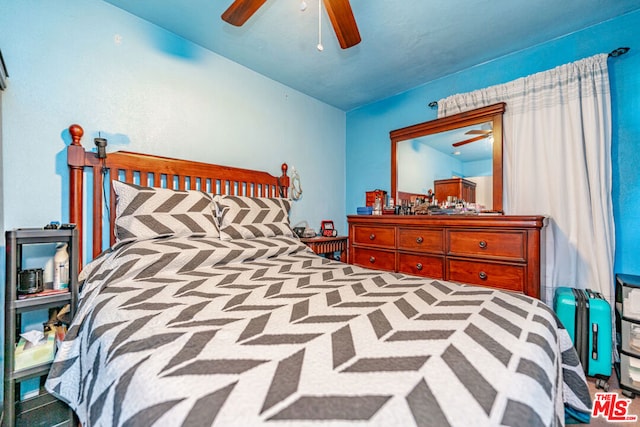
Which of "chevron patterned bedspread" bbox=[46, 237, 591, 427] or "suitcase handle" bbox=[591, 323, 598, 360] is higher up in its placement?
"chevron patterned bedspread" bbox=[46, 237, 591, 427]

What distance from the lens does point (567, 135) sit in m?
2.00

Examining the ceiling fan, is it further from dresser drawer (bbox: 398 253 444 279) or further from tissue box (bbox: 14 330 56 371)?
tissue box (bbox: 14 330 56 371)

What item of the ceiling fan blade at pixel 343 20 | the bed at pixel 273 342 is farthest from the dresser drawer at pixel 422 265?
the ceiling fan blade at pixel 343 20

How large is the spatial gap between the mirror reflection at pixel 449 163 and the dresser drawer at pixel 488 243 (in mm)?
543

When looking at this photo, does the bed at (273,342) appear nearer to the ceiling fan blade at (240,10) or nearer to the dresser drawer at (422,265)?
the dresser drawer at (422,265)

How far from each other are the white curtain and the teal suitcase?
0.30 metres

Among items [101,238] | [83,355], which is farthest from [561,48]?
[101,238]

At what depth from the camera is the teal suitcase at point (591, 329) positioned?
161 centimetres

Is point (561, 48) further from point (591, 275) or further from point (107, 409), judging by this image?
point (107, 409)

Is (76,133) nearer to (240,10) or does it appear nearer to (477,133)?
(240,10)

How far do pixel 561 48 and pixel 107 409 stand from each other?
3.32m

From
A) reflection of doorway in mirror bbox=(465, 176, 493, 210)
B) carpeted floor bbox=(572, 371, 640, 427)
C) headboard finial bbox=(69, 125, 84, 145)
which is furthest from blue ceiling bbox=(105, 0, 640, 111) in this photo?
carpeted floor bbox=(572, 371, 640, 427)

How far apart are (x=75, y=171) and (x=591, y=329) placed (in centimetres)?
334

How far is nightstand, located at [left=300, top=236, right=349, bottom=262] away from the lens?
8.68 ft
